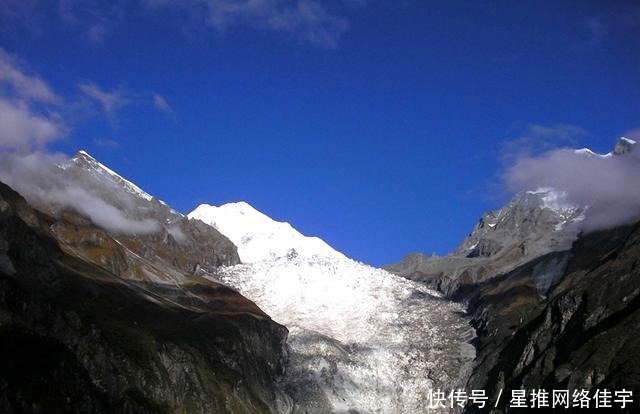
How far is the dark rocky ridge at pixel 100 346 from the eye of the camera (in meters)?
117

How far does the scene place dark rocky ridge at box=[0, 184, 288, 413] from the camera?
117 m

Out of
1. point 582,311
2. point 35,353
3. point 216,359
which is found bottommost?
point 35,353

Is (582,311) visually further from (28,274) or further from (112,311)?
(28,274)

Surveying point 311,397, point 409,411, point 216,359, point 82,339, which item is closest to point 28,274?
point 82,339

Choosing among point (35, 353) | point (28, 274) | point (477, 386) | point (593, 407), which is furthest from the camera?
point (477, 386)

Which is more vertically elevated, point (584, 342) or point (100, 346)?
point (584, 342)

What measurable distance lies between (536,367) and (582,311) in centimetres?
1691

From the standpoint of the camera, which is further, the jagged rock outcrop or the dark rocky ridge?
the jagged rock outcrop

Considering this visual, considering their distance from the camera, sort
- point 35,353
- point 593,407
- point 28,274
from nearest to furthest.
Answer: point 35,353 → point 593,407 → point 28,274

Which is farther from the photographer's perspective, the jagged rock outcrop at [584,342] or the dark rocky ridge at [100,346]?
the jagged rock outcrop at [584,342]

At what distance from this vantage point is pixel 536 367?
559ft

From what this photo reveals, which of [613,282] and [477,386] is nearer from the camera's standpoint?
[613,282]

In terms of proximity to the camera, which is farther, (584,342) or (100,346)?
(584,342)

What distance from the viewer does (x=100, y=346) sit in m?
138
